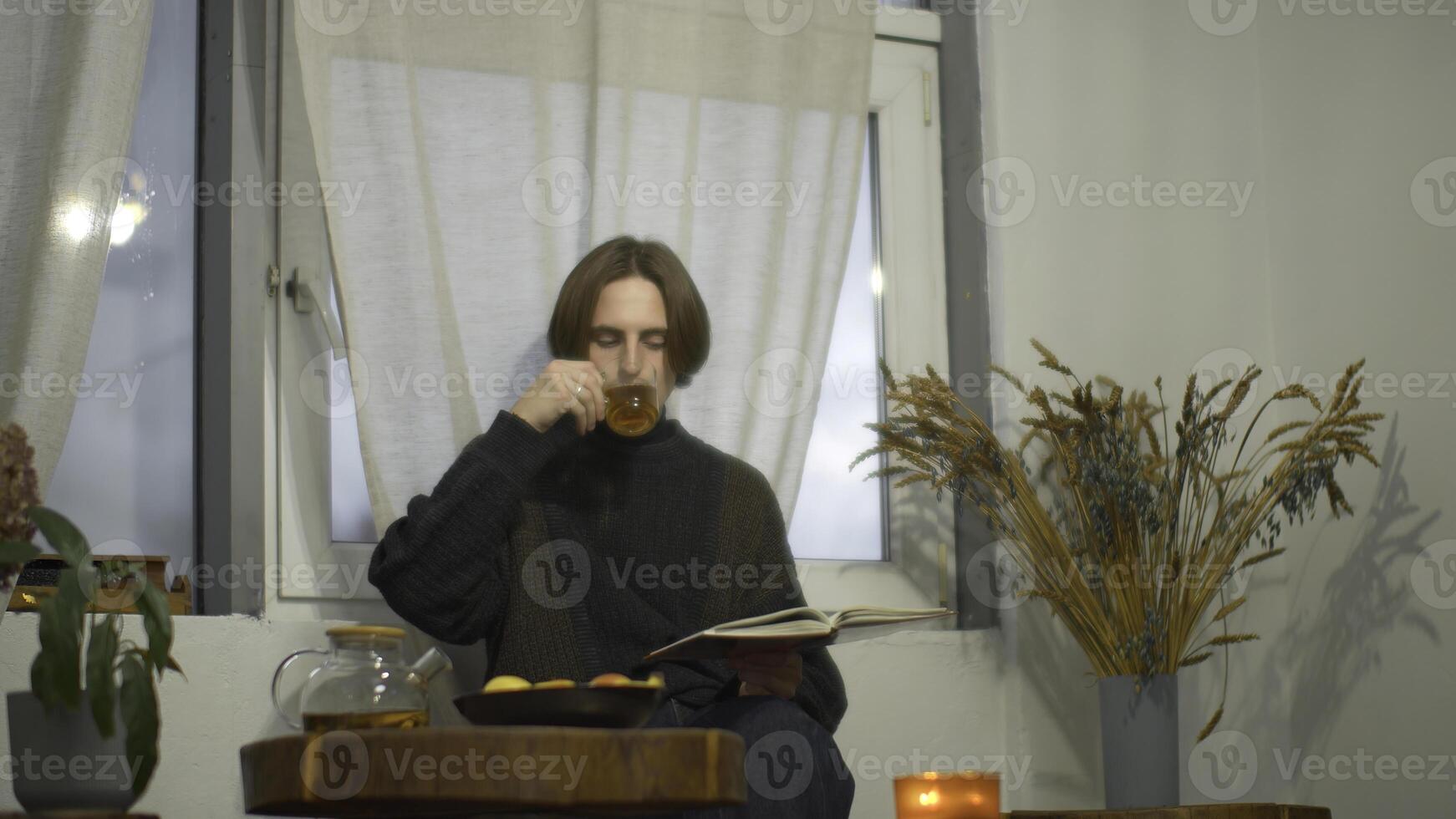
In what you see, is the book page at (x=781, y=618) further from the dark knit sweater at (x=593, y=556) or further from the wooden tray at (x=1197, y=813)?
the wooden tray at (x=1197, y=813)

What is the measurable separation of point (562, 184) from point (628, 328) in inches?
14.4

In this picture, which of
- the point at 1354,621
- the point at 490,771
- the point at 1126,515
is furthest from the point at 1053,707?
the point at 490,771

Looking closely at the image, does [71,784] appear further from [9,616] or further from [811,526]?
[811,526]

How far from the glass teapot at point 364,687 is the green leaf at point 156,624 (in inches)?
5.7

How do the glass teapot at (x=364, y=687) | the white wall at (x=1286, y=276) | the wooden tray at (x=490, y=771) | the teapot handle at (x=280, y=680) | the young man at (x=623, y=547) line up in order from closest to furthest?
the wooden tray at (x=490, y=771) < the glass teapot at (x=364, y=687) < the teapot handle at (x=280, y=680) < the young man at (x=623, y=547) < the white wall at (x=1286, y=276)

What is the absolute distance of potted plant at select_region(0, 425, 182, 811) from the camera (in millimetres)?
1352

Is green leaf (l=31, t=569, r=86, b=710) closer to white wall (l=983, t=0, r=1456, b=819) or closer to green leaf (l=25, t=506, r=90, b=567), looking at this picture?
green leaf (l=25, t=506, r=90, b=567)

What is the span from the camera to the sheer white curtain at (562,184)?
2.25 meters

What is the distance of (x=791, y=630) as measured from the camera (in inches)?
60.2

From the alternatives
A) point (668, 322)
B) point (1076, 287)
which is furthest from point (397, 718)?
point (1076, 287)

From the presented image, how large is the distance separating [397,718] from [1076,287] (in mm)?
1811

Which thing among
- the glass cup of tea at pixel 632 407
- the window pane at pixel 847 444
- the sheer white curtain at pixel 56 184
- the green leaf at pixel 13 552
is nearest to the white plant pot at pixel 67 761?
the green leaf at pixel 13 552

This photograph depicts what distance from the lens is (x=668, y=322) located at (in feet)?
7.28

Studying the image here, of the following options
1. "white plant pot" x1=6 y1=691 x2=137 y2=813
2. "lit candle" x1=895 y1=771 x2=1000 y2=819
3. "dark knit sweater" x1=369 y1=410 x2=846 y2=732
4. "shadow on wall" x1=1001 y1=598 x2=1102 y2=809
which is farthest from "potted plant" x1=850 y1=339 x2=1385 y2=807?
"white plant pot" x1=6 y1=691 x2=137 y2=813
